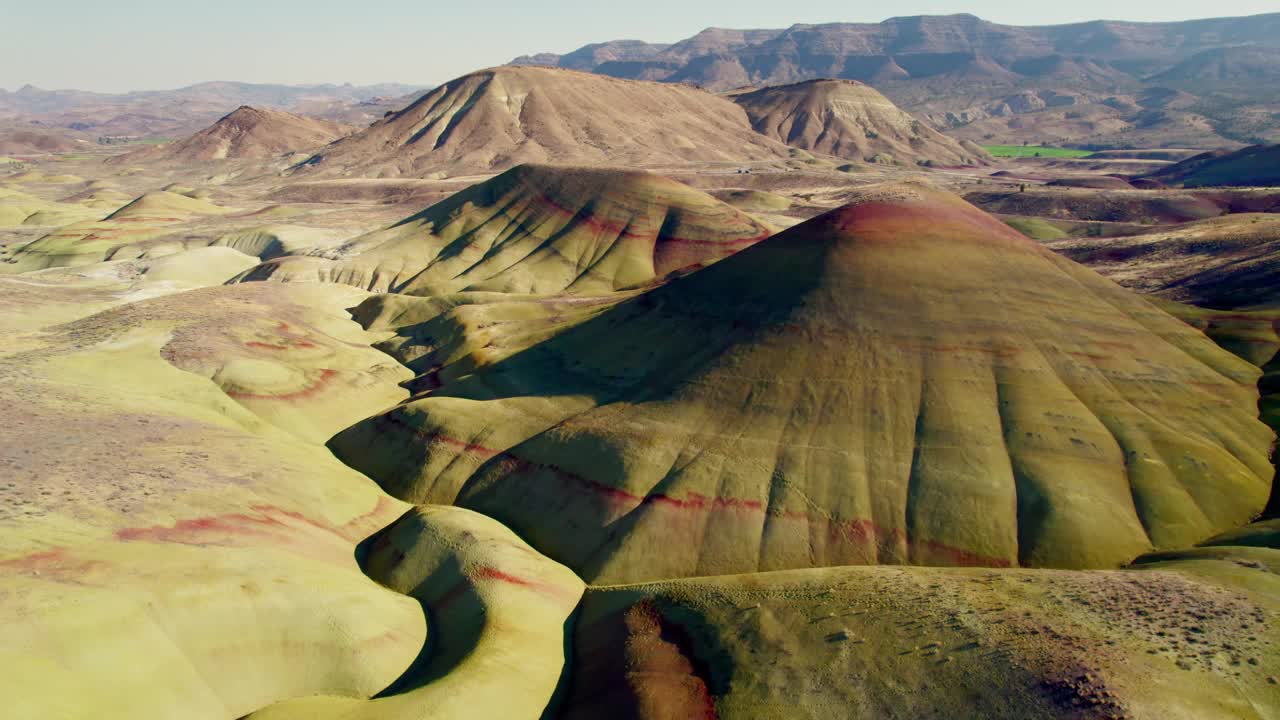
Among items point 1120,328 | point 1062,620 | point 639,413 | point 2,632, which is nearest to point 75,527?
point 2,632

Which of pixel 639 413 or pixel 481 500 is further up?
pixel 639 413

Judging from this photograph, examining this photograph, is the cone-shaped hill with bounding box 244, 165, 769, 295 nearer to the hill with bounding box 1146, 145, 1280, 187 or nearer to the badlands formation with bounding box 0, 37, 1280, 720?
the badlands formation with bounding box 0, 37, 1280, 720

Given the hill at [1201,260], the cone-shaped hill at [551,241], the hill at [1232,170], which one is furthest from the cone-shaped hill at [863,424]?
the hill at [1232,170]

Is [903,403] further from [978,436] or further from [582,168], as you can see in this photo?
[582,168]

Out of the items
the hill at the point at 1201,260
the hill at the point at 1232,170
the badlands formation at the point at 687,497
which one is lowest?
the badlands formation at the point at 687,497

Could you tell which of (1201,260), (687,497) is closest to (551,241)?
(687,497)

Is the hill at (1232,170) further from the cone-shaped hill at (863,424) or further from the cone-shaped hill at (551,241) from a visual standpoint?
the cone-shaped hill at (863,424)

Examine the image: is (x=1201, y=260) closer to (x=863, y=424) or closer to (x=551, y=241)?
(x=863, y=424)
